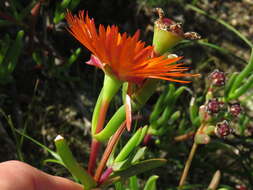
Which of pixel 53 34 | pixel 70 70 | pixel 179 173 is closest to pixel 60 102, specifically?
pixel 70 70

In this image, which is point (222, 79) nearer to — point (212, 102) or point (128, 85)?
point (212, 102)

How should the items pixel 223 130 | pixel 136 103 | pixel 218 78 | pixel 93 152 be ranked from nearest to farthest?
pixel 136 103
pixel 93 152
pixel 223 130
pixel 218 78

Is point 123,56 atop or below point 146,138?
atop

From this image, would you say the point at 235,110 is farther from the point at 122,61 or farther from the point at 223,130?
the point at 122,61

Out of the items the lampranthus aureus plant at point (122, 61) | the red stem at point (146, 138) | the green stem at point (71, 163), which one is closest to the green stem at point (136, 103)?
the lampranthus aureus plant at point (122, 61)

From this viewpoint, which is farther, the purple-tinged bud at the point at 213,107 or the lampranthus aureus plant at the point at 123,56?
the purple-tinged bud at the point at 213,107

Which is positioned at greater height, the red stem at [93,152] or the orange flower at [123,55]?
the orange flower at [123,55]

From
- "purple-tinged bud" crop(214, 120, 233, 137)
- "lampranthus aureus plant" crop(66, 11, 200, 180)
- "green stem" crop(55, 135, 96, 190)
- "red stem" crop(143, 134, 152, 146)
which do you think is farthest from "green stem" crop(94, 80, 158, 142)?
"red stem" crop(143, 134, 152, 146)

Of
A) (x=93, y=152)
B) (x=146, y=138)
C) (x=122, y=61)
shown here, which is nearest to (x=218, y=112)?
(x=146, y=138)

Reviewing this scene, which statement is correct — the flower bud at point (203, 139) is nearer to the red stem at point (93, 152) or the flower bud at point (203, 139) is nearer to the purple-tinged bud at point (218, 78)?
the purple-tinged bud at point (218, 78)
